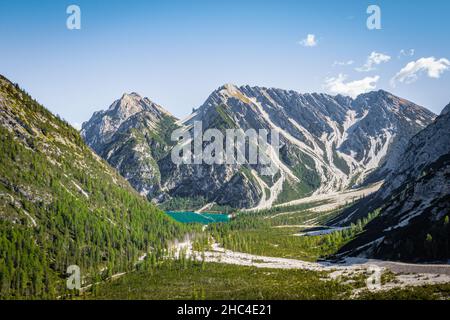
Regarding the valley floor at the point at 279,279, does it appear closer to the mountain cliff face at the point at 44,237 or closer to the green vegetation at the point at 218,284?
the green vegetation at the point at 218,284

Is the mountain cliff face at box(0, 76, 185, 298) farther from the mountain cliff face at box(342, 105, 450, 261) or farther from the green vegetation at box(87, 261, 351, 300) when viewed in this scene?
the mountain cliff face at box(342, 105, 450, 261)

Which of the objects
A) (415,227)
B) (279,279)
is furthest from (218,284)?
(415,227)

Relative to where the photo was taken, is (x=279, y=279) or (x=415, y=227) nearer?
(x=279, y=279)

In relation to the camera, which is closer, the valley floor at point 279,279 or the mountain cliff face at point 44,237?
the valley floor at point 279,279

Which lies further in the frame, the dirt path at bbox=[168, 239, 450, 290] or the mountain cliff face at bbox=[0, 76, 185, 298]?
the mountain cliff face at bbox=[0, 76, 185, 298]

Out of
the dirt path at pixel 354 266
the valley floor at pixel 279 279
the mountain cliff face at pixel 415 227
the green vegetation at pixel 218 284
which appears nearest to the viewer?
the valley floor at pixel 279 279

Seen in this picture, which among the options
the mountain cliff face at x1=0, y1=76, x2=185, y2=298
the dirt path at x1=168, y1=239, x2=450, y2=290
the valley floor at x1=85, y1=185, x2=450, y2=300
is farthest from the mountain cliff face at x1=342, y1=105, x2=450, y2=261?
the mountain cliff face at x1=0, y1=76, x2=185, y2=298

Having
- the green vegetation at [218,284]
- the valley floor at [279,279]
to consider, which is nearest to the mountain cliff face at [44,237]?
the green vegetation at [218,284]

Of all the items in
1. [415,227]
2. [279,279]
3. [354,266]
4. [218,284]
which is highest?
[415,227]

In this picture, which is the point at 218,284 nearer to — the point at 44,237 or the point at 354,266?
the point at 354,266

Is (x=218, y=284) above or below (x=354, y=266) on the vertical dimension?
below
